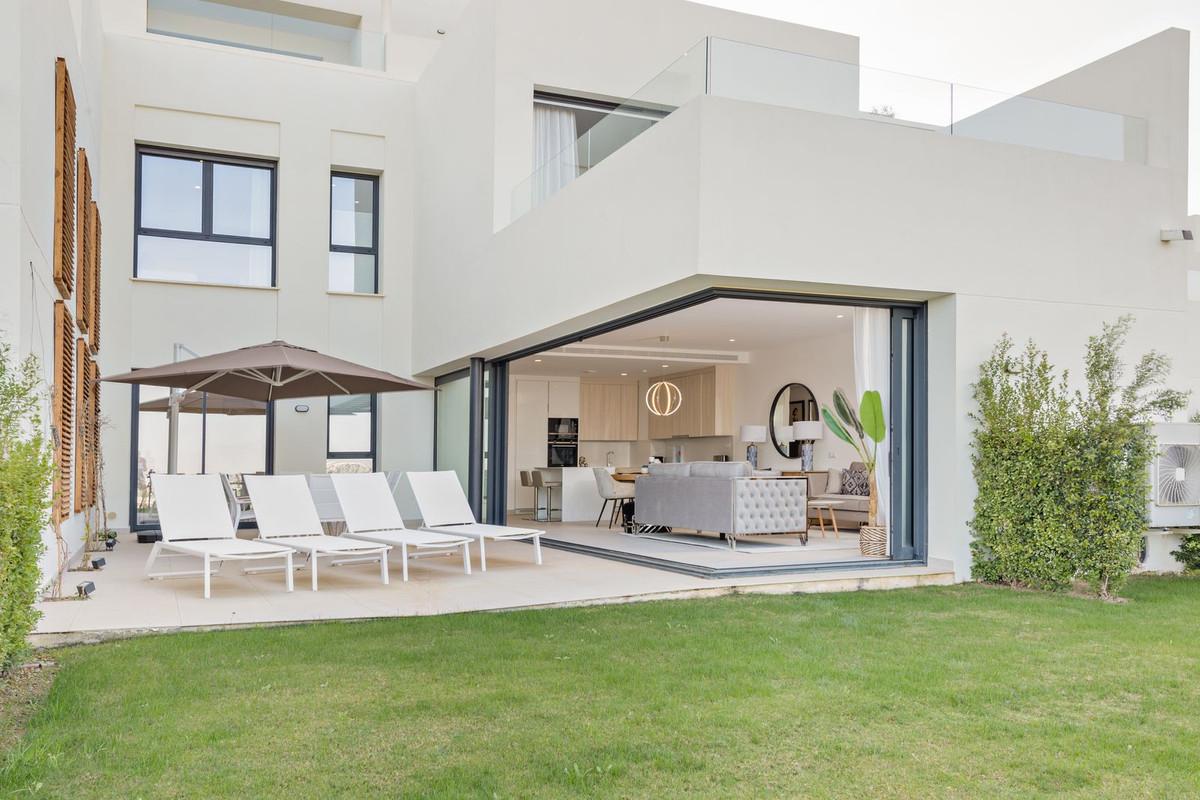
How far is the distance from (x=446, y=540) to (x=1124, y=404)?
17.9ft

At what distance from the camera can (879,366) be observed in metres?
8.83

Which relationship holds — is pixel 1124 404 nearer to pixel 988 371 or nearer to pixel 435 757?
Result: pixel 988 371

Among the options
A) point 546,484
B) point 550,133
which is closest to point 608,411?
point 546,484

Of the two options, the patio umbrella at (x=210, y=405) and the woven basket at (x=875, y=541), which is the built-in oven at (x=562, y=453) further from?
the woven basket at (x=875, y=541)

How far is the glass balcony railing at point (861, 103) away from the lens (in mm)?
7613

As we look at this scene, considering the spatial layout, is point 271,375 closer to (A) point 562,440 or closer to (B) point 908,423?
(B) point 908,423

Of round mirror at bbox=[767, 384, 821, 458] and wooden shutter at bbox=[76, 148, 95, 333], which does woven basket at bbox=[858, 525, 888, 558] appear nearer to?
round mirror at bbox=[767, 384, 821, 458]

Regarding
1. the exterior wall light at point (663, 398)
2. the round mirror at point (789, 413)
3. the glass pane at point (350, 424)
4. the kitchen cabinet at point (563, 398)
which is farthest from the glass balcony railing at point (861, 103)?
the exterior wall light at point (663, 398)

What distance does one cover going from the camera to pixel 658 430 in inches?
730

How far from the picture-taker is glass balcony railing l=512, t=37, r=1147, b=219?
7.61m

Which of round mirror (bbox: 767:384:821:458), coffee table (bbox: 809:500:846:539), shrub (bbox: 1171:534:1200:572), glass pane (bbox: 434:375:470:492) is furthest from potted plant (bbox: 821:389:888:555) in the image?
glass pane (bbox: 434:375:470:492)

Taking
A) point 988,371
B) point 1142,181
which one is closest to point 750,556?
point 988,371

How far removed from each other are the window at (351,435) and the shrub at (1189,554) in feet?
33.5

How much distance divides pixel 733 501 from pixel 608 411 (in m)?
8.95
